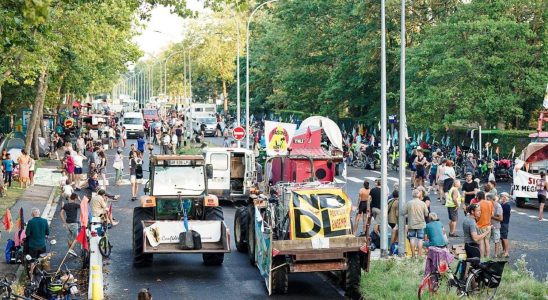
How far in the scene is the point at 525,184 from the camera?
1331 inches

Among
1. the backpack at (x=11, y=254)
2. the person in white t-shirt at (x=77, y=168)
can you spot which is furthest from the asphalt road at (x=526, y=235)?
the person in white t-shirt at (x=77, y=168)

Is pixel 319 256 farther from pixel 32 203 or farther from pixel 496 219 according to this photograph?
pixel 32 203

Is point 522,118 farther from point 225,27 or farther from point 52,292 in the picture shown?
point 225,27

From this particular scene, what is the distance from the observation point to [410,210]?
70.4 feet

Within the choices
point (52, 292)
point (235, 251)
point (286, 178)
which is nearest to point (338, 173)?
point (286, 178)

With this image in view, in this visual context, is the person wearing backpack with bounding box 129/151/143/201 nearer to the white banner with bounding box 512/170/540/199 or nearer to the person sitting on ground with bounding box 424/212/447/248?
the white banner with bounding box 512/170/540/199

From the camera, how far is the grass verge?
16.2 m

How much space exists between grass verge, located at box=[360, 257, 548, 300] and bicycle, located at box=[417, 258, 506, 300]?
0.22m

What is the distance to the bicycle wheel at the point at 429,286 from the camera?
52.2ft

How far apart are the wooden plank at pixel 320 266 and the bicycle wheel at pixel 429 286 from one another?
93.3 inches

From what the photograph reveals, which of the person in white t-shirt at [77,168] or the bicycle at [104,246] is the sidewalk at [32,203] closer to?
the person in white t-shirt at [77,168]

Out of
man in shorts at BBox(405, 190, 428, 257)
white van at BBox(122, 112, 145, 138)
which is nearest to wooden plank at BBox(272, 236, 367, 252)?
man in shorts at BBox(405, 190, 428, 257)

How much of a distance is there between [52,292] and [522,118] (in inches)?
1494

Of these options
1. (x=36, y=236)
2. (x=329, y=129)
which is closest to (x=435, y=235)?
(x=36, y=236)
